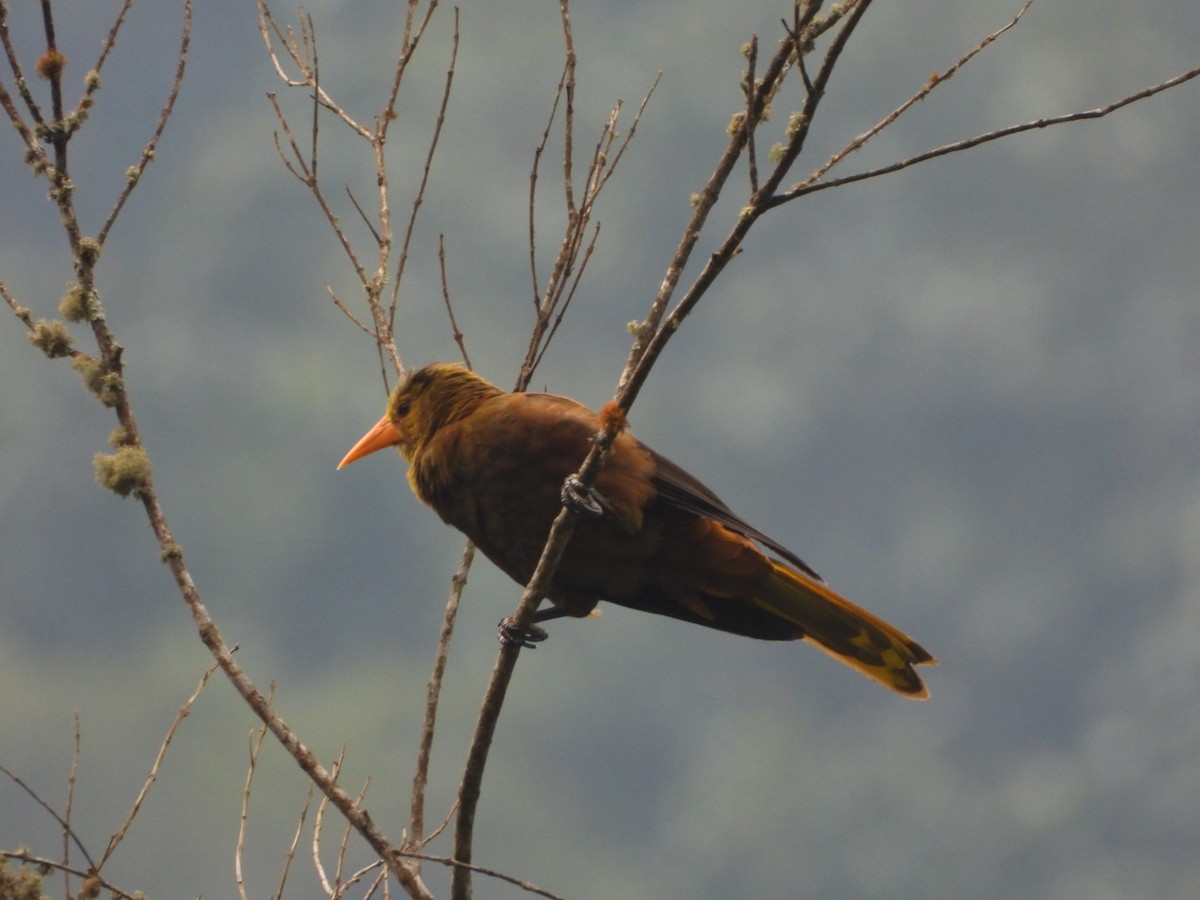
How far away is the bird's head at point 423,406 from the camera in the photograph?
12.9ft

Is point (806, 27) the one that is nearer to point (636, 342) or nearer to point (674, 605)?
point (636, 342)

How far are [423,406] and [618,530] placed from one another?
0.84m

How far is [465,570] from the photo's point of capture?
389cm

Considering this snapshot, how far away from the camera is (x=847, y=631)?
3.81 m

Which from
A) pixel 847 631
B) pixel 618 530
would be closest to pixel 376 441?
pixel 618 530

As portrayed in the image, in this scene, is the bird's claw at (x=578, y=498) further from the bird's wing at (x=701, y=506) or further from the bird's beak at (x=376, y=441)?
the bird's beak at (x=376, y=441)

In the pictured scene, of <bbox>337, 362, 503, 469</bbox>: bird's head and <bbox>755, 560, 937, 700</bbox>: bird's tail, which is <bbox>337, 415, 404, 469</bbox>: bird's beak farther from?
<bbox>755, 560, 937, 700</bbox>: bird's tail

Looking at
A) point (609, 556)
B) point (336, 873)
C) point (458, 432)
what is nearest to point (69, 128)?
point (458, 432)

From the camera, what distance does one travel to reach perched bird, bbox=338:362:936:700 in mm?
3541

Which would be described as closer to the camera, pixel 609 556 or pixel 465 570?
pixel 609 556

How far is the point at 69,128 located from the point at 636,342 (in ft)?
5.39

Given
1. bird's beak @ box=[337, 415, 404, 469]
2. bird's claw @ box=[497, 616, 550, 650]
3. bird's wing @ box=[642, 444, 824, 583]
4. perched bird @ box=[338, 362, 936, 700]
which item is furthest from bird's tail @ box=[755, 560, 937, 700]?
bird's beak @ box=[337, 415, 404, 469]

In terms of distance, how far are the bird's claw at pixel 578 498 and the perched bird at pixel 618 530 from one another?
5 centimetres

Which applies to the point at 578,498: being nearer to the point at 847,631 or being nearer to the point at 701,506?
the point at 701,506
